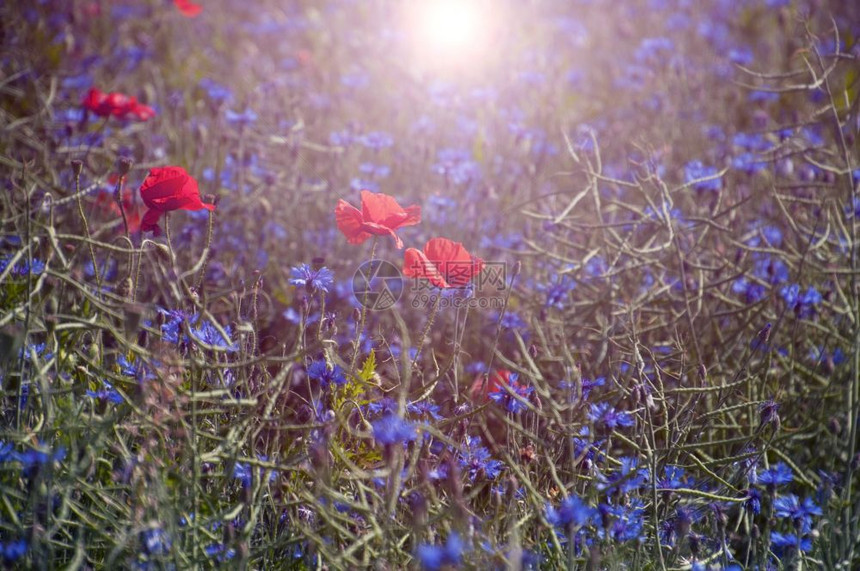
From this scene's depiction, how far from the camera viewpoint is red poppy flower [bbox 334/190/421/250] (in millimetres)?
1681

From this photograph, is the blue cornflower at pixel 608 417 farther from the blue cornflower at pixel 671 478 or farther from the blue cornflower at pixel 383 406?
the blue cornflower at pixel 383 406

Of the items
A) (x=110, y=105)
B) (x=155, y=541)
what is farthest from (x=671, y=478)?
(x=110, y=105)

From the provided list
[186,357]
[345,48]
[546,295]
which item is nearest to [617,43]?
[345,48]

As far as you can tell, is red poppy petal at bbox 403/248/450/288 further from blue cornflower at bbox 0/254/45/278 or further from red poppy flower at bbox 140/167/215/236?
blue cornflower at bbox 0/254/45/278

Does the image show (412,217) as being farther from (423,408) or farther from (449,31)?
(449,31)

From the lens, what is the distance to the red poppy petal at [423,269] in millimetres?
1557

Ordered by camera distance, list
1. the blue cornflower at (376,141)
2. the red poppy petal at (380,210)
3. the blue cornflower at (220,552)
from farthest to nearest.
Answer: the blue cornflower at (376,141)
the red poppy petal at (380,210)
the blue cornflower at (220,552)

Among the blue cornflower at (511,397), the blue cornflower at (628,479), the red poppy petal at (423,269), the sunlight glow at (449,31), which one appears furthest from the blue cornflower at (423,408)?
the sunlight glow at (449,31)

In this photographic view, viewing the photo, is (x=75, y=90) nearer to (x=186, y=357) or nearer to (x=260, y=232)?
(x=260, y=232)

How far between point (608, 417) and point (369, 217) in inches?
23.9

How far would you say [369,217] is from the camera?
1.69 m

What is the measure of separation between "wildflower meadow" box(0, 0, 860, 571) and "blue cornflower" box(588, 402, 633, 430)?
15mm

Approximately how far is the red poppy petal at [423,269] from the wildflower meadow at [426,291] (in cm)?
2

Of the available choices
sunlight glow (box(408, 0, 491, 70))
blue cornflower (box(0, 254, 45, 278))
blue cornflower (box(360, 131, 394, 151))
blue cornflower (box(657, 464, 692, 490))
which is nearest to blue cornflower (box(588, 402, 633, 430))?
blue cornflower (box(657, 464, 692, 490))
